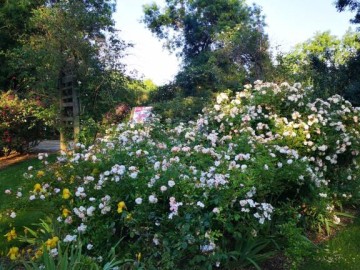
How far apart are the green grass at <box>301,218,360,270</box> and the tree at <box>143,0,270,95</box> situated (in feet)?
31.1

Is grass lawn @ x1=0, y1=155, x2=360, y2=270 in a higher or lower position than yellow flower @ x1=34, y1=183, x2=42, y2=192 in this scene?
lower

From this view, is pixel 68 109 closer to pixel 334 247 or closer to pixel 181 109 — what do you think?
pixel 181 109

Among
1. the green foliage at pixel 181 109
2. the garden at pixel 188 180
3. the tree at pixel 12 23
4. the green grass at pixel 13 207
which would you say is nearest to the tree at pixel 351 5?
the garden at pixel 188 180

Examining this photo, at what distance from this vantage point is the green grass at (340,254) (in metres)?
3.51

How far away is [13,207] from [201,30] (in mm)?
20450

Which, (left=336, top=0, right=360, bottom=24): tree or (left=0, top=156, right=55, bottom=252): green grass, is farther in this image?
(left=336, top=0, right=360, bottom=24): tree

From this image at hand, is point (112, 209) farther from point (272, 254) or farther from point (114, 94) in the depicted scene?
point (114, 94)

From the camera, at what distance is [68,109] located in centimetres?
1039

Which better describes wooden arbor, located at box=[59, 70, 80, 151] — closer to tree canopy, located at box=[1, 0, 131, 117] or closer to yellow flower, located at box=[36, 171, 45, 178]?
tree canopy, located at box=[1, 0, 131, 117]

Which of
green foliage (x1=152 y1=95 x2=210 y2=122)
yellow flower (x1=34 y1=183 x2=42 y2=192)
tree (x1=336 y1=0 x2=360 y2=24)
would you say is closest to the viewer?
yellow flower (x1=34 y1=183 x2=42 y2=192)

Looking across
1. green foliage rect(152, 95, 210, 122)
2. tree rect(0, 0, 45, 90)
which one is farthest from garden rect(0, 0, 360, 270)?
tree rect(0, 0, 45, 90)

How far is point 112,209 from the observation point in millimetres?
3141

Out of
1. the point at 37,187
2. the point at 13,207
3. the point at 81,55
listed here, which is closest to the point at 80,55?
the point at 81,55

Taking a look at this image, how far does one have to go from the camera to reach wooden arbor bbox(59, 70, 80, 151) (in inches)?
380
